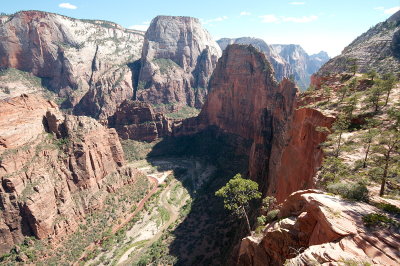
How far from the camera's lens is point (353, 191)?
752 inches

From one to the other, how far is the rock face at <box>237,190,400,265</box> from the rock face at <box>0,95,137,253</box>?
170 ft

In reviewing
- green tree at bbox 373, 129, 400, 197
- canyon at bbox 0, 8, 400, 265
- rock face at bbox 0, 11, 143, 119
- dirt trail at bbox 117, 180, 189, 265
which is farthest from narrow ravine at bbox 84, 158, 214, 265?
rock face at bbox 0, 11, 143, 119

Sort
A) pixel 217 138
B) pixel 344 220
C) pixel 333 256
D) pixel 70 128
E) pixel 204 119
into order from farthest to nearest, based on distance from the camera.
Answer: pixel 204 119 → pixel 217 138 → pixel 70 128 → pixel 344 220 → pixel 333 256

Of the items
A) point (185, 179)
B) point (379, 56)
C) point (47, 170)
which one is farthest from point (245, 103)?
point (47, 170)

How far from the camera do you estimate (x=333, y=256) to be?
1345 cm

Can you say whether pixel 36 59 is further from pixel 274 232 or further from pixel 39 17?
pixel 274 232

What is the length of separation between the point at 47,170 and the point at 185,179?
48815 mm

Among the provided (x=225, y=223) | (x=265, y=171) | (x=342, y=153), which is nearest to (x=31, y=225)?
(x=225, y=223)

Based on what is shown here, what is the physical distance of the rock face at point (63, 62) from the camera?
546ft

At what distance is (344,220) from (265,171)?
48452 millimetres

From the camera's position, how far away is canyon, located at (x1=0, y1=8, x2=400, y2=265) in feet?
64.4

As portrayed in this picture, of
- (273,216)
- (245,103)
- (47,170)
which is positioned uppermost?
(245,103)

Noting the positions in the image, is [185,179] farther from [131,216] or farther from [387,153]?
[387,153]

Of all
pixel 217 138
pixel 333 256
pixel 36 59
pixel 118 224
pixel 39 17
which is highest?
pixel 39 17
